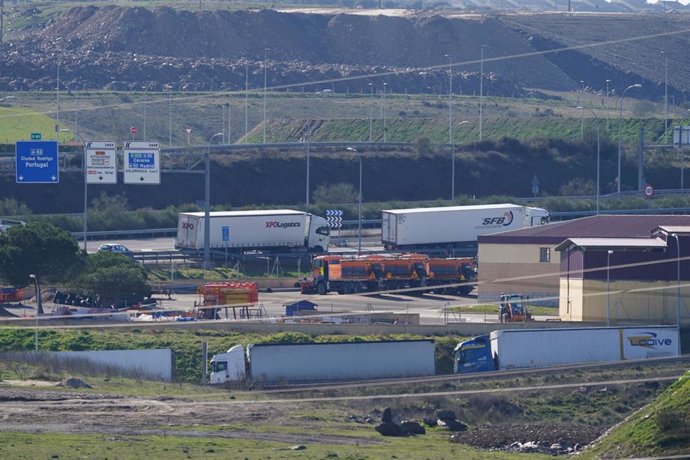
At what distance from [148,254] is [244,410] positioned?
98.8ft

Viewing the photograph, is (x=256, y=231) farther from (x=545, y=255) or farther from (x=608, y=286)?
(x=608, y=286)

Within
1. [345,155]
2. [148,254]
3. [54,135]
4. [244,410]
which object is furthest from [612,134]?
[244,410]

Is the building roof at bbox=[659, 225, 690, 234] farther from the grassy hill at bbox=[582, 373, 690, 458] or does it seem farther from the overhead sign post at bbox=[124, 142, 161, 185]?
the overhead sign post at bbox=[124, 142, 161, 185]

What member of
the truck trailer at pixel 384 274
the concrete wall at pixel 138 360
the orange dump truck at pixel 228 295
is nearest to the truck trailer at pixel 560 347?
the concrete wall at pixel 138 360

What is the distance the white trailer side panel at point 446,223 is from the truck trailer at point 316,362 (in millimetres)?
29262

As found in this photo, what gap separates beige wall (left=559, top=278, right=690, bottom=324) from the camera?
149 feet

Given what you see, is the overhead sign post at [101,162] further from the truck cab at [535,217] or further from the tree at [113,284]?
the truck cab at [535,217]

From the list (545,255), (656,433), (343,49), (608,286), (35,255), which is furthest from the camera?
(343,49)

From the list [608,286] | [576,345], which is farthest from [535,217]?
[576,345]

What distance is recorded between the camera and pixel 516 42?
6319 inches

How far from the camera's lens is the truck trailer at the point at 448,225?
6988 cm

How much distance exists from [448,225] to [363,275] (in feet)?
42.8

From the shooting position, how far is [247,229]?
221 ft

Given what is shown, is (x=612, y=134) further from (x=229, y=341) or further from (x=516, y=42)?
(x=229, y=341)
